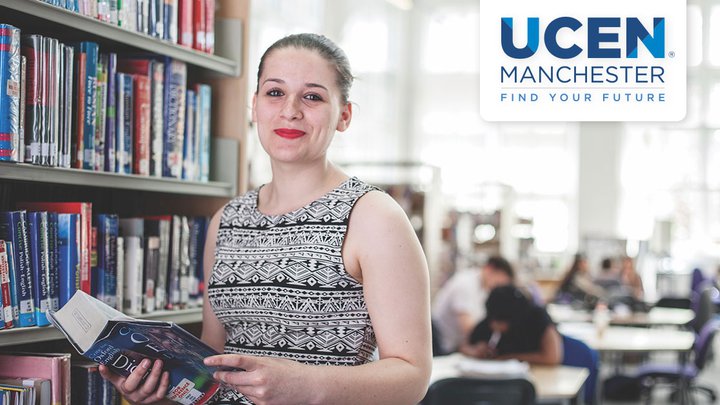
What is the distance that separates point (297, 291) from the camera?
196 centimetres

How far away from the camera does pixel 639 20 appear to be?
6.90 ft

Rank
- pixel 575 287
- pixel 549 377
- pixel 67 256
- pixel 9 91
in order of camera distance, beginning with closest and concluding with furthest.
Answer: pixel 9 91 < pixel 67 256 < pixel 549 377 < pixel 575 287

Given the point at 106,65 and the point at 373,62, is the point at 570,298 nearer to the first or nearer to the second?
the point at 373,62

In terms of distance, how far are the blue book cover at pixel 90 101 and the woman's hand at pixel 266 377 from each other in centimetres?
92

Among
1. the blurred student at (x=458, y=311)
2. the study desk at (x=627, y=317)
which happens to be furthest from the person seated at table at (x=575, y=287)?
the blurred student at (x=458, y=311)

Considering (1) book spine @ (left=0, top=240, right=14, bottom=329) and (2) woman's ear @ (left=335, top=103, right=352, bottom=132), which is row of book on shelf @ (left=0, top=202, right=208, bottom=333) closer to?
(1) book spine @ (left=0, top=240, right=14, bottom=329)

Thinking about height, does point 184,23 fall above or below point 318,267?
above

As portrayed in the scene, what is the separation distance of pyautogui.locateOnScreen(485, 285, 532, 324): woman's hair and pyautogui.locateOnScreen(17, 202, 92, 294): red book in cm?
363

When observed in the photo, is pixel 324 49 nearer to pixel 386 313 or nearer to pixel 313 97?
pixel 313 97

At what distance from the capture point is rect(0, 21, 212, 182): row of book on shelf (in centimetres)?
212

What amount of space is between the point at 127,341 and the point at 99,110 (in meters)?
0.84

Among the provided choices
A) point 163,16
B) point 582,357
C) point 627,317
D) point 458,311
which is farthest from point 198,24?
point 627,317

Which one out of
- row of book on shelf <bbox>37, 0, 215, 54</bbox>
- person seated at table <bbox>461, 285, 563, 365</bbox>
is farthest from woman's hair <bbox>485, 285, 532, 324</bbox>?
row of book on shelf <bbox>37, 0, 215, 54</bbox>

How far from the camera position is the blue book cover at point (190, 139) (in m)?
2.88
